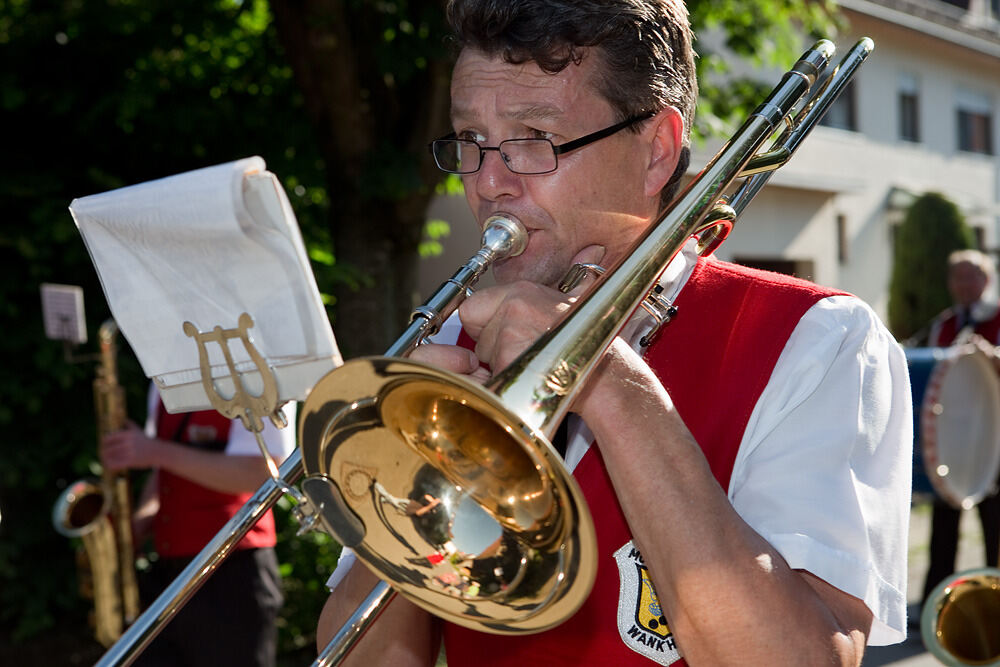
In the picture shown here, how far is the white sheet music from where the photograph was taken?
1169 millimetres

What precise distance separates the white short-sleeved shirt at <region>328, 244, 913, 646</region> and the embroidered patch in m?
0.16

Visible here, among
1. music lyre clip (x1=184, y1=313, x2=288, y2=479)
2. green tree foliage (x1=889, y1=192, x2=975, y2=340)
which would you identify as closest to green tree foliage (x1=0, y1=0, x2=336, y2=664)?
music lyre clip (x1=184, y1=313, x2=288, y2=479)

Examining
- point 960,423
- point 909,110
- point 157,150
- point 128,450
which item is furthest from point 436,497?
point 909,110

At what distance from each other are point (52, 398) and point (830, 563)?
442 cm

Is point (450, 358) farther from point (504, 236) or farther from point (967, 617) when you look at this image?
point (967, 617)

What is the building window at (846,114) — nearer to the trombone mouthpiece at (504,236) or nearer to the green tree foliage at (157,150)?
the green tree foliage at (157,150)

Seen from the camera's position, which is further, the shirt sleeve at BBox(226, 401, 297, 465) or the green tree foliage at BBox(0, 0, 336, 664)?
the green tree foliage at BBox(0, 0, 336, 664)

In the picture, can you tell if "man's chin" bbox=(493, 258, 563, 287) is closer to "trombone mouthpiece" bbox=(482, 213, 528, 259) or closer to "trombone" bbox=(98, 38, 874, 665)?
"trombone mouthpiece" bbox=(482, 213, 528, 259)

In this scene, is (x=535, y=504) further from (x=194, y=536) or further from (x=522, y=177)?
(x=194, y=536)

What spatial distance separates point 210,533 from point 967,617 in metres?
2.25

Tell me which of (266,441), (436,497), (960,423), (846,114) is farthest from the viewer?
(846,114)

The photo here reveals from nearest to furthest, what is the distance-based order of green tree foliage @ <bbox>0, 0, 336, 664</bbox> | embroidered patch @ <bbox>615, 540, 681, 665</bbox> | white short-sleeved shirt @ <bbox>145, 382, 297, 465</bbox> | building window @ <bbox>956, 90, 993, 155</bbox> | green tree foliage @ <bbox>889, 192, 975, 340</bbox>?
embroidered patch @ <bbox>615, 540, 681, 665</bbox>, white short-sleeved shirt @ <bbox>145, 382, 297, 465</bbox>, green tree foliage @ <bbox>0, 0, 336, 664</bbox>, green tree foliage @ <bbox>889, 192, 975, 340</bbox>, building window @ <bbox>956, 90, 993, 155</bbox>

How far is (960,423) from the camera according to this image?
600cm

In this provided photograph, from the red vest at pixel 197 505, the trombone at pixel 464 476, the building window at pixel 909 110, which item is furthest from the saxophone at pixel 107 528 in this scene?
the building window at pixel 909 110
